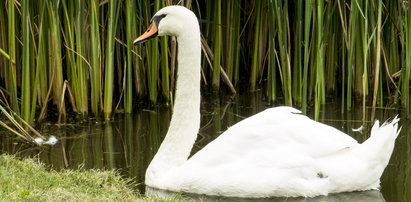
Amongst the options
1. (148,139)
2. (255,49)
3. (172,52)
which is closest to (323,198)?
(148,139)

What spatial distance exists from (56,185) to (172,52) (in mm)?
3322

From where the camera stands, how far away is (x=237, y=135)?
6.15 meters

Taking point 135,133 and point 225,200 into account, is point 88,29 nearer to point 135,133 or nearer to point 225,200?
point 135,133

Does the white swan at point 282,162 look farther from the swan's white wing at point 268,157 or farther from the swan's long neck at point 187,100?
the swan's long neck at point 187,100

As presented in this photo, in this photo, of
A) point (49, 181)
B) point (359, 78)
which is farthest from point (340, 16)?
point (49, 181)

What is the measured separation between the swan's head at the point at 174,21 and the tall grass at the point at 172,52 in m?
1.06

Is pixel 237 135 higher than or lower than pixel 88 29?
lower

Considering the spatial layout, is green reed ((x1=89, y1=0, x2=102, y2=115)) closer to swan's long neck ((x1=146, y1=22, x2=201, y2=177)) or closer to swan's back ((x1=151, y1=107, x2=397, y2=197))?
swan's long neck ((x1=146, y1=22, x2=201, y2=177))

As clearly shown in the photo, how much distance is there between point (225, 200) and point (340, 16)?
309cm

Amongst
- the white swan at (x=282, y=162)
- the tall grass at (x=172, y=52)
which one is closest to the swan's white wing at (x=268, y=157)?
the white swan at (x=282, y=162)

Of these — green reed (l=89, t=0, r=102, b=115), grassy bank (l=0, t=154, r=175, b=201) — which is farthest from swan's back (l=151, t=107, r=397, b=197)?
green reed (l=89, t=0, r=102, b=115)

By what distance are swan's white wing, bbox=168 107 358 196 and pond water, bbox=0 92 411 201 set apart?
0.16m

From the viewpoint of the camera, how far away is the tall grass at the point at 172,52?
24.7 feet

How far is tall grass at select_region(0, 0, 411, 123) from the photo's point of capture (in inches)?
297
